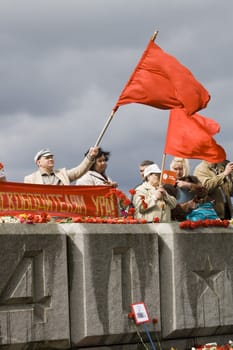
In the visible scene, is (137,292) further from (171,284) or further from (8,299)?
(8,299)

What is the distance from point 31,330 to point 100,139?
362cm

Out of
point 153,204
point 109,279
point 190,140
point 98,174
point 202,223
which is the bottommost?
point 109,279

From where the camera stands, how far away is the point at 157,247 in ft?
37.6

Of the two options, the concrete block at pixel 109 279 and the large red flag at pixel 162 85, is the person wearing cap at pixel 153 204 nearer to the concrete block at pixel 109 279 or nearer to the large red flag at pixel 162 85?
the concrete block at pixel 109 279

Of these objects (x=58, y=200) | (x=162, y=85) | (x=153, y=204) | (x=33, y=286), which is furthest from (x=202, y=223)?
(x=33, y=286)

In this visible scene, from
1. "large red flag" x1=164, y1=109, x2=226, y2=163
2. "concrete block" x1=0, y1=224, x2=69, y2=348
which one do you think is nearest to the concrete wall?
"concrete block" x1=0, y1=224, x2=69, y2=348

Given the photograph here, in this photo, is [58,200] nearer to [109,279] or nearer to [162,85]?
[109,279]

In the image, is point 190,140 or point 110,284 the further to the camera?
point 190,140

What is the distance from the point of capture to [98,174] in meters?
13.1

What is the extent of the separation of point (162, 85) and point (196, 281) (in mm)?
3311

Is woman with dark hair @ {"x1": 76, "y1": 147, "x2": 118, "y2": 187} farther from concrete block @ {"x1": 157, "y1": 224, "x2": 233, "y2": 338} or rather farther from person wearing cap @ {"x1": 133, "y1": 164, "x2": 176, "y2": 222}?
concrete block @ {"x1": 157, "y1": 224, "x2": 233, "y2": 338}

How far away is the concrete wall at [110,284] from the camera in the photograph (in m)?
9.90

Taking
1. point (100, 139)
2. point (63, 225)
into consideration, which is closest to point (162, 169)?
point (100, 139)

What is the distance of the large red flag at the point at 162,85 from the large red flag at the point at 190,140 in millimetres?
285
